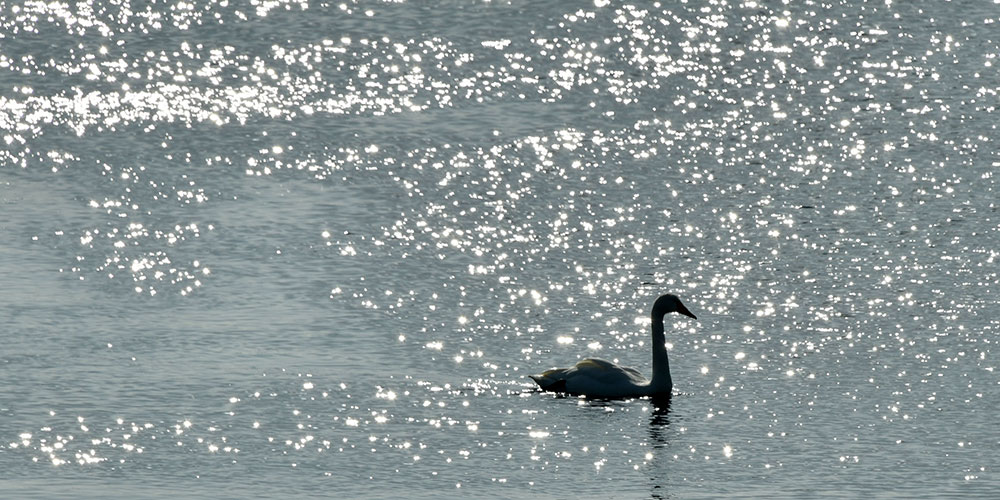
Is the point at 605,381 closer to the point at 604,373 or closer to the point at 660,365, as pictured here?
the point at 604,373

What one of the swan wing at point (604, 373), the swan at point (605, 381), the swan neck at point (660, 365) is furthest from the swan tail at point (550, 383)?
the swan neck at point (660, 365)

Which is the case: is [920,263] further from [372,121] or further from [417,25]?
[417,25]

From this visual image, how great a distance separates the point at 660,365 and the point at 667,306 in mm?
1547

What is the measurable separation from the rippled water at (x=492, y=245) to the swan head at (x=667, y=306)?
704 mm

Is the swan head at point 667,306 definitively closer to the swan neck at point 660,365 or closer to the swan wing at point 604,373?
the swan neck at point 660,365

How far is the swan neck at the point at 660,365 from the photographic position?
2666 cm

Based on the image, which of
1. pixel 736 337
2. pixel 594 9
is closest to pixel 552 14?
pixel 594 9

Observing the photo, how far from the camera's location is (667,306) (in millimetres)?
28234

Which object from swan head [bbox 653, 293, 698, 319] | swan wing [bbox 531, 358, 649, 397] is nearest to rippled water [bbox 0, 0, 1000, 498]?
swan wing [bbox 531, 358, 649, 397]

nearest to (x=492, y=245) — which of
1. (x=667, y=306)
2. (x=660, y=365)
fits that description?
(x=667, y=306)

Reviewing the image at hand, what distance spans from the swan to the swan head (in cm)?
110

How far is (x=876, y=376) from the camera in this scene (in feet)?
89.3

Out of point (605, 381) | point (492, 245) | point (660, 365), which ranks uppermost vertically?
point (492, 245)

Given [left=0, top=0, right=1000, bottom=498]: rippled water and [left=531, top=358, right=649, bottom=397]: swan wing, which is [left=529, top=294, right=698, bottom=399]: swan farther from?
[left=0, top=0, right=1000, bottom=498]: rippled water
